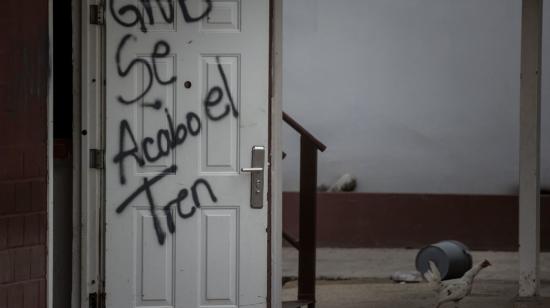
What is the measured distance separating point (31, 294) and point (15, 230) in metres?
0.42

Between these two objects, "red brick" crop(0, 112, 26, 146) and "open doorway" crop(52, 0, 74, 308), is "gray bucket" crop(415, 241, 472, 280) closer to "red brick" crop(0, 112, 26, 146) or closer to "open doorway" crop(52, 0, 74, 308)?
"open doorway" crop(52, 0, 74, 308)

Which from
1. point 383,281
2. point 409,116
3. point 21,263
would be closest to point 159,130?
point 21,263

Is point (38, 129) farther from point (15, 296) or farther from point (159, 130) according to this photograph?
point (15, 296)

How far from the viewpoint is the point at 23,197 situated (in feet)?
24.2

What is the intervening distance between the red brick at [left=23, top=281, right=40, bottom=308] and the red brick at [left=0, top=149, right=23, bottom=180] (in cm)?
66

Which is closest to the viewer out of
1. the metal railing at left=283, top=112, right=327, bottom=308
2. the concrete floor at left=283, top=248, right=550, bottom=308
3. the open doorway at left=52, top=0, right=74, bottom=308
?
the open doorway at left=52, top=0, right=74, bottom=308

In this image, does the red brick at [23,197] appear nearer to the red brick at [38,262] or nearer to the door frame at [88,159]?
the red brick at [38,262]

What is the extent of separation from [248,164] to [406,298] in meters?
2.33

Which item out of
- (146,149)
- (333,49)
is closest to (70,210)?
(146,149)

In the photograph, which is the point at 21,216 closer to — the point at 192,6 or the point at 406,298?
the point at 192,6

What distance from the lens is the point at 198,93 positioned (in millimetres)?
8070

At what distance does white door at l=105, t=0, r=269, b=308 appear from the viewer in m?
8.05

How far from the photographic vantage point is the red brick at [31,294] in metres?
7.41

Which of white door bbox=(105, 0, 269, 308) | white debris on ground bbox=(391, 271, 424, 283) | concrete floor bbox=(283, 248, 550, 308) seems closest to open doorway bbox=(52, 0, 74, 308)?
white door bbox=(105, 0, 269, 308)
